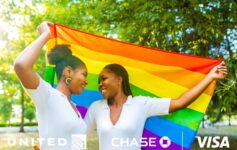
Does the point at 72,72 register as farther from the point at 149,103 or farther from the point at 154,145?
the point at 154,145

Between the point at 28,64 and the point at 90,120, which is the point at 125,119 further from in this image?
the point at 28,64

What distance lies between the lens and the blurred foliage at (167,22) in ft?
31.7

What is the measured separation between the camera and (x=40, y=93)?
2.71 meters

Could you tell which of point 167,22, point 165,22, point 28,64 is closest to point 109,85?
point 28,64

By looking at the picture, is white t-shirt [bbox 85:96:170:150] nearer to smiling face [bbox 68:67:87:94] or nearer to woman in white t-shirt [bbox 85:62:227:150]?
woman in white t-shirt [bbox 85:62:227:150]

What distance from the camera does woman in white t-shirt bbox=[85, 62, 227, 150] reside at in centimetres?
325

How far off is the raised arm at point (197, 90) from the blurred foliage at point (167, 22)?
529cm

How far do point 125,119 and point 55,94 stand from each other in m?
0.70

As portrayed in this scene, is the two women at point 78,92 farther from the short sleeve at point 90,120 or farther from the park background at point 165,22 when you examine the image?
the park background at point 165,22

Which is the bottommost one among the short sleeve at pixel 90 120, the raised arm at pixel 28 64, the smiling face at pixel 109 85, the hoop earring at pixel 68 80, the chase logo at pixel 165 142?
the chase logo at pixel 165 142

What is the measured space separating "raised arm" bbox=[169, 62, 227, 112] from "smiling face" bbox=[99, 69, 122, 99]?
1.71 ft

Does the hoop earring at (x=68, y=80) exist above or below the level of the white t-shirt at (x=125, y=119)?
above

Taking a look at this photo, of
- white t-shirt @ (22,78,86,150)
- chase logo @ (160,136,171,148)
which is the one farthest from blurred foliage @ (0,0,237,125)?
white t-shirt @ (22,78,86,150)

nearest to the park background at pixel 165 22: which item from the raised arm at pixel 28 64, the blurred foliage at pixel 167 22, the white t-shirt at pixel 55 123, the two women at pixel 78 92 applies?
the blurred foliage at pixel 167 22
